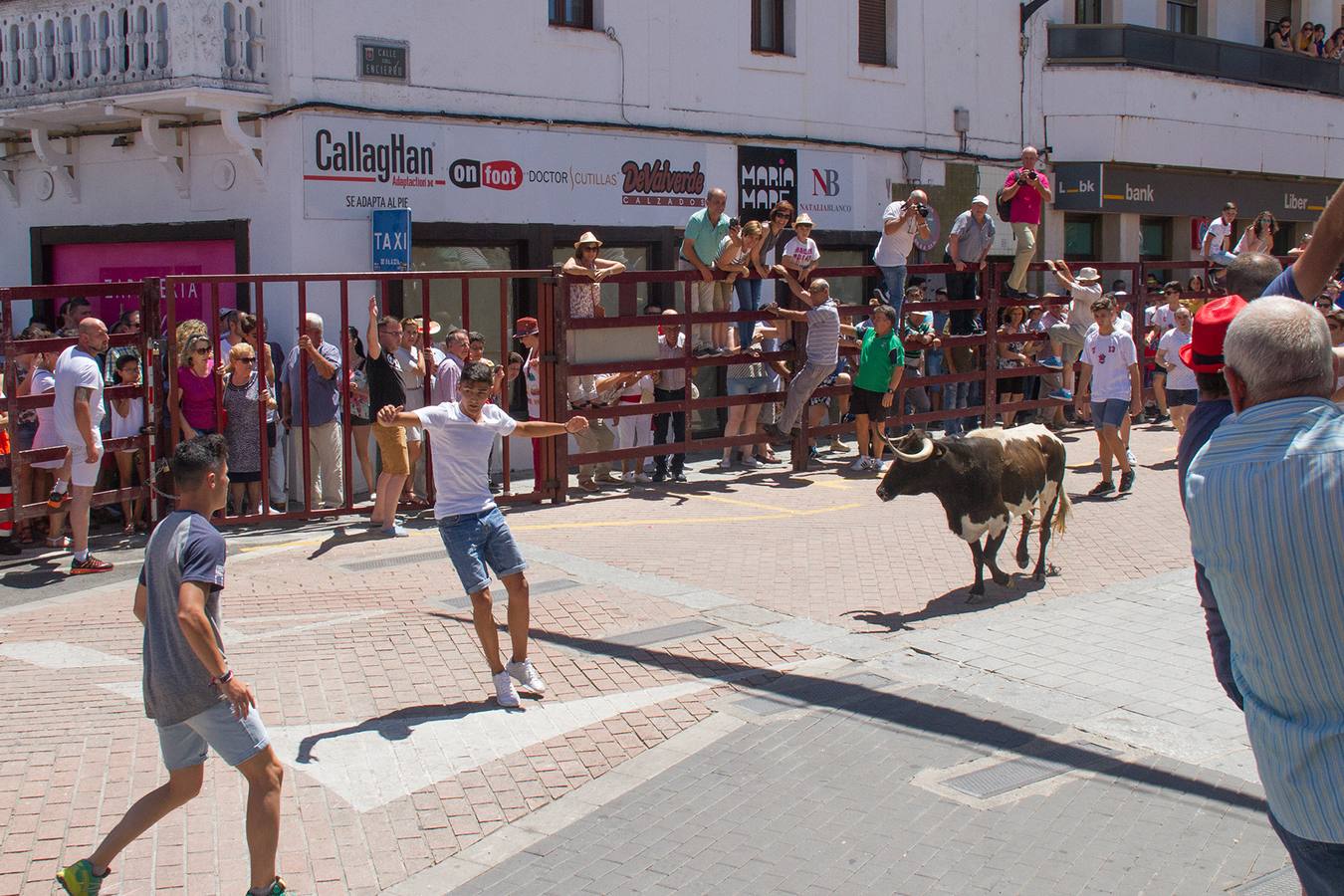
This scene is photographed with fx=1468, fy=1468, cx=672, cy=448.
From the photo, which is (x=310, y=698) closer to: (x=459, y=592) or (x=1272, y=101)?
(x=459, y=592)

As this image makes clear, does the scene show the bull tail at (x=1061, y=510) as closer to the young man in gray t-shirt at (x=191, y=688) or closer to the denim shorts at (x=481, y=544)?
the denim shorts at (x=481, y=544)

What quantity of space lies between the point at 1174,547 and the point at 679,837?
7161 mm

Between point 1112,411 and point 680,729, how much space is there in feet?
26.3

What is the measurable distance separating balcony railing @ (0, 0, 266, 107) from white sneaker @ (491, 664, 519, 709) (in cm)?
863

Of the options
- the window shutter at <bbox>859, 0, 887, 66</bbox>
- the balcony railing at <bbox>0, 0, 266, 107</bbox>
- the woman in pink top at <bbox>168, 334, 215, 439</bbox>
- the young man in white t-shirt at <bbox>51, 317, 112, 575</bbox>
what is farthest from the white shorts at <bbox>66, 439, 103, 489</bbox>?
the window shutter at <bbox>859, 0, 887, 66</bbox>

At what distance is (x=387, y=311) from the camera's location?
46.8 ft

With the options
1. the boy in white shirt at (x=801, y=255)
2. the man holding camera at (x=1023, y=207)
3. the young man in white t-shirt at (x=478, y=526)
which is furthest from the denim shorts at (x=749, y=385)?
the young man in white t-shirt at (x=478, y=526)

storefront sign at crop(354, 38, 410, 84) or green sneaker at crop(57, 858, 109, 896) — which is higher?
storefront sign at crop(354, 38, 410, 84)

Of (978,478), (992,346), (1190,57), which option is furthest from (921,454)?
(1190,57)

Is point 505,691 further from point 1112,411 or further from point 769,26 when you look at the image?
point 769,26

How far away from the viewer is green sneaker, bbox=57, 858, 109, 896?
205 inches

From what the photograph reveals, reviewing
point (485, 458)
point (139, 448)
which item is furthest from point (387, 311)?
point (485, 458)

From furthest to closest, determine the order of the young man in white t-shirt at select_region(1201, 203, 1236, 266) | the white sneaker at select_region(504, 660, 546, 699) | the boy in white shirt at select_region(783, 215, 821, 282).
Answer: the young man in white t-shirt at select_region(1201, 203, 1236, 266), the boy in white shirt at select_region(783, 215, 821, 282), the white sneaker at select_region(504, 660, 546, 699)

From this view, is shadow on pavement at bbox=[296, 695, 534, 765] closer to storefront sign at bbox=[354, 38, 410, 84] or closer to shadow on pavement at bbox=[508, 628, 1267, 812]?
shadow on pavement at bbox=[508, 628, 1267, 812]
